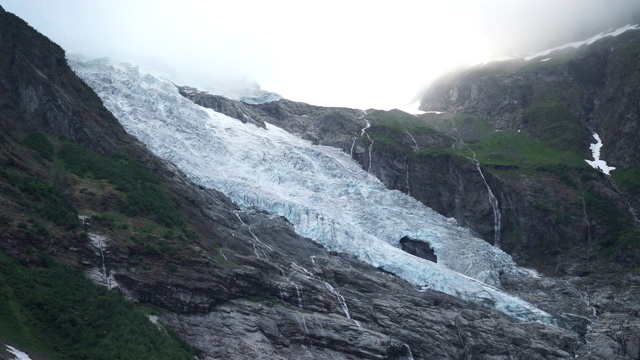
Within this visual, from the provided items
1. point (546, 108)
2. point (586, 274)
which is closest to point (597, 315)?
point (586, 274)

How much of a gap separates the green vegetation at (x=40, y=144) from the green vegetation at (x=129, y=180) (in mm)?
1148

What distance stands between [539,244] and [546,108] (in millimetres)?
47855

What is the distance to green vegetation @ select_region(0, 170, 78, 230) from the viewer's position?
139ft

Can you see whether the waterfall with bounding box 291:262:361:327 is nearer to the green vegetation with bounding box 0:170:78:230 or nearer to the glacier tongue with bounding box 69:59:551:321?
the glacier tongue with bounding box 69:59:551:321

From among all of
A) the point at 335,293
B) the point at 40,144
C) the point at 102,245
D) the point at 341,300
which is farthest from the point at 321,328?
the point at 40,144

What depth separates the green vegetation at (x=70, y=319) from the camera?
33281 mm

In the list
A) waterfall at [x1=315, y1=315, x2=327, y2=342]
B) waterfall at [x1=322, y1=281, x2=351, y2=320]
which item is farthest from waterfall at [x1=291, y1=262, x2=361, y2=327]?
waterfall at [x1=315, y1=315, x2=327, y2=342]

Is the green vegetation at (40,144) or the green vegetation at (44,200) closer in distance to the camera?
the green vegetation at (44,200)

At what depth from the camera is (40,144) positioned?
54375mm

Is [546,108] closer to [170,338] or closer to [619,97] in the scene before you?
[619,97]

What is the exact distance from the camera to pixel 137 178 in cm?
5703

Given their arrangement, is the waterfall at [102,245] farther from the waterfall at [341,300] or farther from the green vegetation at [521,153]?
the green vegetation at [521,153]

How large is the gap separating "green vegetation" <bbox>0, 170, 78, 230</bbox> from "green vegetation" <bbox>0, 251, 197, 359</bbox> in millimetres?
4379

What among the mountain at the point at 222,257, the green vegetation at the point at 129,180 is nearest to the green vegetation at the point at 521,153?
the mountain at the point at 222,257
